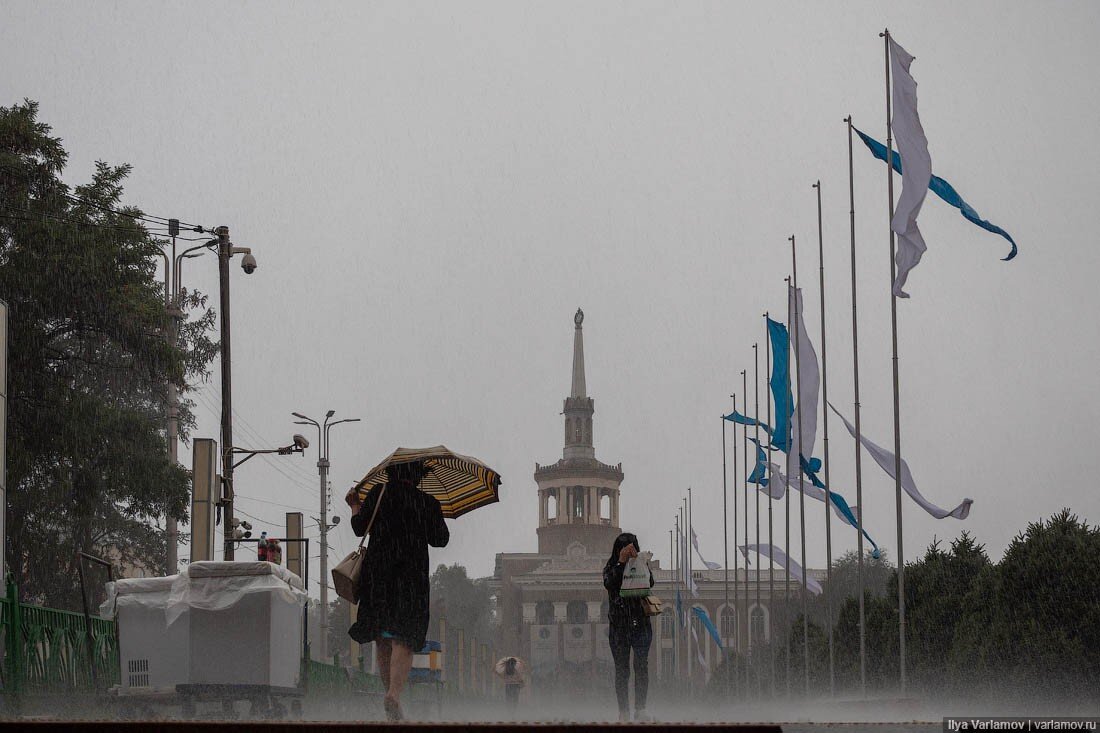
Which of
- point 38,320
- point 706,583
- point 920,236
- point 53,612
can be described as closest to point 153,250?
point 38,320

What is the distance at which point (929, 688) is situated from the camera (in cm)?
2512

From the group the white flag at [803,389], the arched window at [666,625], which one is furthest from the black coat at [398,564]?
the arched window at [666,625]

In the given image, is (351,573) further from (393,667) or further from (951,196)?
(951,196)

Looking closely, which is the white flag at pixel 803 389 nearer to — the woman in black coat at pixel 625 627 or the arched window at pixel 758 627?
the arched window at pixel 758 627

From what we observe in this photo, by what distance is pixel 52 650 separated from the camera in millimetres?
13969

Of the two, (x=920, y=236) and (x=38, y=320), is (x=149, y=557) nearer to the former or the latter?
(x=38, y=320)

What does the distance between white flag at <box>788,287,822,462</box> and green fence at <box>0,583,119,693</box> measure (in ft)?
57.6

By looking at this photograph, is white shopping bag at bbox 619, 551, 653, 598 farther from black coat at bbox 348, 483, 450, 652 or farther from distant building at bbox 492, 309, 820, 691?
distant building at bbox 492, 309, 820, 691

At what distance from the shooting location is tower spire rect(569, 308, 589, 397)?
146 metres

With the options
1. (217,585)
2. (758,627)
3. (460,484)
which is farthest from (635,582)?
(758,627)

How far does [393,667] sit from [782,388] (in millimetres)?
24306

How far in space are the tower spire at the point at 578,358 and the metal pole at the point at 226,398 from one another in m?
119

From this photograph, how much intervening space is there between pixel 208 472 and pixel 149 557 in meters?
22.6

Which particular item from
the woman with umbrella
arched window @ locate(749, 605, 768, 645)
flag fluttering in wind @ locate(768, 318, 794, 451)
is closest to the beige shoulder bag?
the woman with umbrella
